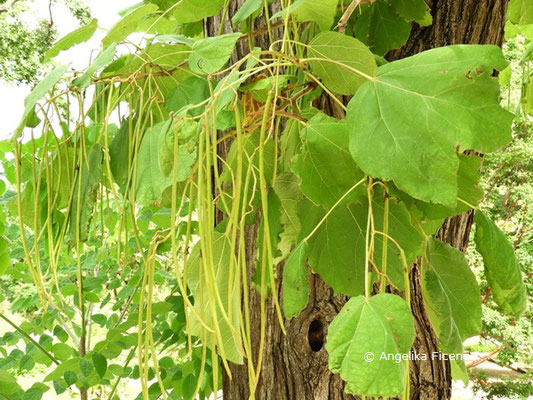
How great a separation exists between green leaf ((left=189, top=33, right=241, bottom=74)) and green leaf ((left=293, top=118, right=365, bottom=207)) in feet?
0.21

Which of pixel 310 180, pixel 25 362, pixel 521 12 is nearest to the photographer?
pixel 310 180

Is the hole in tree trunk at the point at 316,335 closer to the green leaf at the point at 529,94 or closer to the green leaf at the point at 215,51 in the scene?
the green leaf at the point at 215,51

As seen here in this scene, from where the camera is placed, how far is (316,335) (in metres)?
0.55

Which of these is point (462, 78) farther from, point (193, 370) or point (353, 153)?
point (193, 370)

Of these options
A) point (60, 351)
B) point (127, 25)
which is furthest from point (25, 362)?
point (127, 25)

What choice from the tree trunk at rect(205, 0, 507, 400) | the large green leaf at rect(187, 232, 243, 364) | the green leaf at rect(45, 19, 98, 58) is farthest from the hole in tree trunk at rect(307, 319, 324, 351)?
the green leaf at rect(45, 19, 98, 58)

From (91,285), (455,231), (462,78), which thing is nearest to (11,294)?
(91,285)

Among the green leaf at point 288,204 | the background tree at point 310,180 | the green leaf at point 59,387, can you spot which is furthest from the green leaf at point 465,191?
the green leaf at point 59,387

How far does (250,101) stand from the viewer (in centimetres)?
49

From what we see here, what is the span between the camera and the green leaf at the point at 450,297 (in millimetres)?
395

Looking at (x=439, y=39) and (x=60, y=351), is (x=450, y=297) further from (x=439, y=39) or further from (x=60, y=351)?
(x=60, y=351)

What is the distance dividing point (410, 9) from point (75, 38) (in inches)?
10.3

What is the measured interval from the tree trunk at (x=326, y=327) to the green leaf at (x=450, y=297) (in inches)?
5.4

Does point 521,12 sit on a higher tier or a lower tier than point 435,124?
higher
